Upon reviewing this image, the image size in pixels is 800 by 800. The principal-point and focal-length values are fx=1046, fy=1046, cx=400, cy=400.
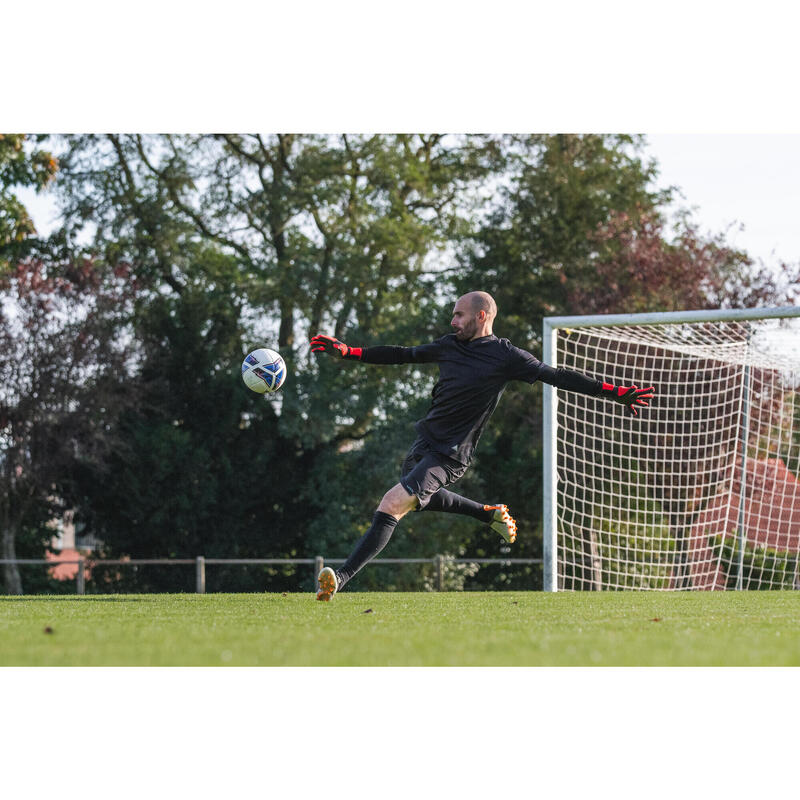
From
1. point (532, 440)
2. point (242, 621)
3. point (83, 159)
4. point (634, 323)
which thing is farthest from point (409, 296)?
point (242, 621)

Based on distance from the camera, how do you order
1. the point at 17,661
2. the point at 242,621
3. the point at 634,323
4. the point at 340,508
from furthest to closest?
the point at 340,508 < the point at 634,323 < the point at 242,621 < the point at 17,661

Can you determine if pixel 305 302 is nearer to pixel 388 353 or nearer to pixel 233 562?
pixel 233 562

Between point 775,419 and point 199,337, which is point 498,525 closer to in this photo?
point 775,419

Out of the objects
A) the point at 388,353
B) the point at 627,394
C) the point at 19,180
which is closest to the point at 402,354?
the point at 388,353

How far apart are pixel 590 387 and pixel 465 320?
1007mm

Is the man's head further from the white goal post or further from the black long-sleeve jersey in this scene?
the white goal post

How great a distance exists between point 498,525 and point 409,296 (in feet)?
59.1

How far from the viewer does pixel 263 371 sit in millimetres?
8352

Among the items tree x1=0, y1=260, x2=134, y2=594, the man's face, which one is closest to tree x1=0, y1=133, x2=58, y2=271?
tree x1=0, y1=260, x2=134, y2=594

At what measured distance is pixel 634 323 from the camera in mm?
12547

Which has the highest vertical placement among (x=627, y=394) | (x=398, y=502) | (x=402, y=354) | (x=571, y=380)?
(x=402, y=354)

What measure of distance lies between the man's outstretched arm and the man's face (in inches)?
22.8

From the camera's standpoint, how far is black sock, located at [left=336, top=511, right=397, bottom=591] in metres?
7.10

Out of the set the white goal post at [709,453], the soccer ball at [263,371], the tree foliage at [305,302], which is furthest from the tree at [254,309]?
the soccer ball at [263,371]
